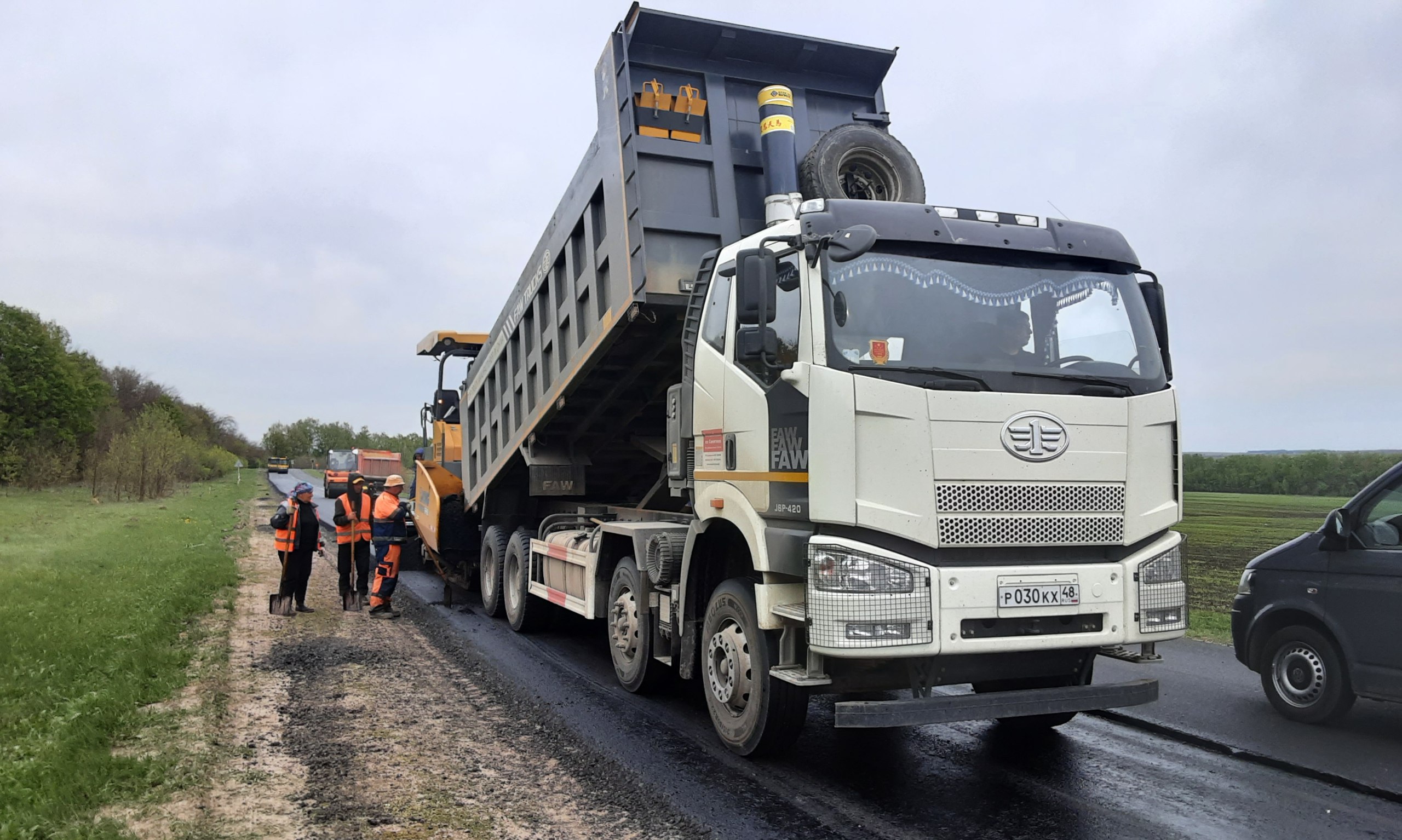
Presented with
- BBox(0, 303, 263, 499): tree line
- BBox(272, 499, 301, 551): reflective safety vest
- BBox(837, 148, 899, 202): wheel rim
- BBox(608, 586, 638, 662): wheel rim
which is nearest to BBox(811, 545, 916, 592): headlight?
BBox(608, 586, 638, 662): wheel rim

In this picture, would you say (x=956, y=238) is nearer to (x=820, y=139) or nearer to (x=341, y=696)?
(x=820, y=139)

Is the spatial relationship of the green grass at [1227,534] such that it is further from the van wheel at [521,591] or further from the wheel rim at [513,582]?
the wheel rim at [513,582]

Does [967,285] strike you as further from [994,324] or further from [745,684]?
[745,684]

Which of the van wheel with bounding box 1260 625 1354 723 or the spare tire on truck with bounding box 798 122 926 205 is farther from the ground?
the spare tire on truck with bounding box 798 122 926 205

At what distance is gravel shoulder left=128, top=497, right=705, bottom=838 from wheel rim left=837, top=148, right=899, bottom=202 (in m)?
4.08

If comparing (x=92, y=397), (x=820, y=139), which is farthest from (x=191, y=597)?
(x=92, y=397)

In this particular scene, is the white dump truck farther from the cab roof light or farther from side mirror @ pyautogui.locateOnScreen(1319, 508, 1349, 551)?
side mirror @ pyautogui.locateOnScreen(1319, 508, 1349, 551)

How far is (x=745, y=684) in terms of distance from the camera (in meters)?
5.38

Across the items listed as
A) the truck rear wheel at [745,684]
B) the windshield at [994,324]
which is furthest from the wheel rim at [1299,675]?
the truck rear wheel at [745,684]

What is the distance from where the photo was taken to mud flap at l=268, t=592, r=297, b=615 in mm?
10828

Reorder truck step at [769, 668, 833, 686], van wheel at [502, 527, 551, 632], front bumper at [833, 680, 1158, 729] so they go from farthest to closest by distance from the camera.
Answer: van wheel at [502, 527, 551, 632] → truck step at [769, 668, 833, 686] → front bumper at [833, 680, 1158, 729]

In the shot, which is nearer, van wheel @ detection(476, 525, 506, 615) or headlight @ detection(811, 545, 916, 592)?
headlight @ detection(811, 545, 916, 592)

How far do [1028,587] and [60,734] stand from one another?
5.17m

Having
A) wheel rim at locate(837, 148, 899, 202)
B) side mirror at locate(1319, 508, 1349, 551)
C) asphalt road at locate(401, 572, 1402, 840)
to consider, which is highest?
A: wheel rim at locate(837, 148, 899, 202)
